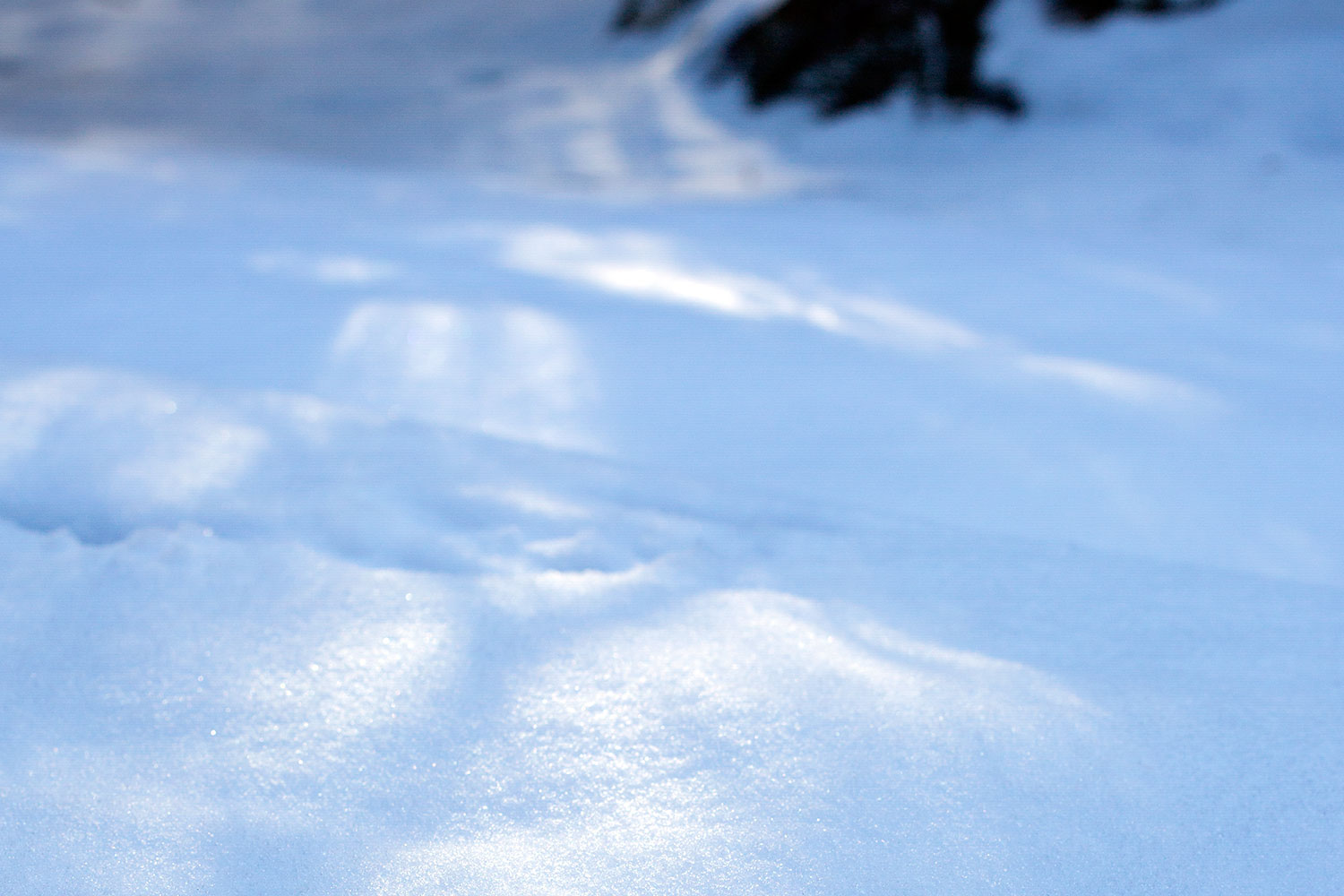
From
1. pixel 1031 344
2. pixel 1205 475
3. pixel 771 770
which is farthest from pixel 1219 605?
pixel 1031 344

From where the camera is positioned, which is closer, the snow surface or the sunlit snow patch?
the snow surface

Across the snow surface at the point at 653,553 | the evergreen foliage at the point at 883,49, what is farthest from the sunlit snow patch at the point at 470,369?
the evergreen foliage at the point at 883,49

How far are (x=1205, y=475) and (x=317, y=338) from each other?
1042mm

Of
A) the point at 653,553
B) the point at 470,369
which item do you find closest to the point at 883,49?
the point at 470,369

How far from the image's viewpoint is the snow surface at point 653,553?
606mm

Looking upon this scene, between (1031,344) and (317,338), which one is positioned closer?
(317,338)

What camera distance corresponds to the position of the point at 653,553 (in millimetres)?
891

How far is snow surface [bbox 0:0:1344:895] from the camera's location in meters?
0.61

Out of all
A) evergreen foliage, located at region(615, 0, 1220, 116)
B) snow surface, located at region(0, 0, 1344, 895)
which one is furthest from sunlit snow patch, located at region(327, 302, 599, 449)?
evergreen foliage, located at region(615, 0, 1220, 116)

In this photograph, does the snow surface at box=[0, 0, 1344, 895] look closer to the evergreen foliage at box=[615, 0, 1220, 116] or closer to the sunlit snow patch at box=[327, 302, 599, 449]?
the sunlit snow patch at box=[327, 302, 599, 449]

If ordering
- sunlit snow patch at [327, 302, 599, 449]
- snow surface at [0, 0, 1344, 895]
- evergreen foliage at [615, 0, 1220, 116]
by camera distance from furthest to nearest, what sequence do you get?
1. evergreen foliage at [615, 0, 1220, 116]
2. sunlit snow patch at [327, 302, 599, 449]
3. snow surface at [0, 0, 1344, 895]

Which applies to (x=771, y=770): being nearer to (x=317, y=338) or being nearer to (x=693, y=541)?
(x=693, y=541)

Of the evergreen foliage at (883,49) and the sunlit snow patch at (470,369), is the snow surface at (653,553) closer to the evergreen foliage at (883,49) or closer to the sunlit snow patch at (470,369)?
the sunlit snow patch at (470,369)

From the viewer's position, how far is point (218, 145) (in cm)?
333
